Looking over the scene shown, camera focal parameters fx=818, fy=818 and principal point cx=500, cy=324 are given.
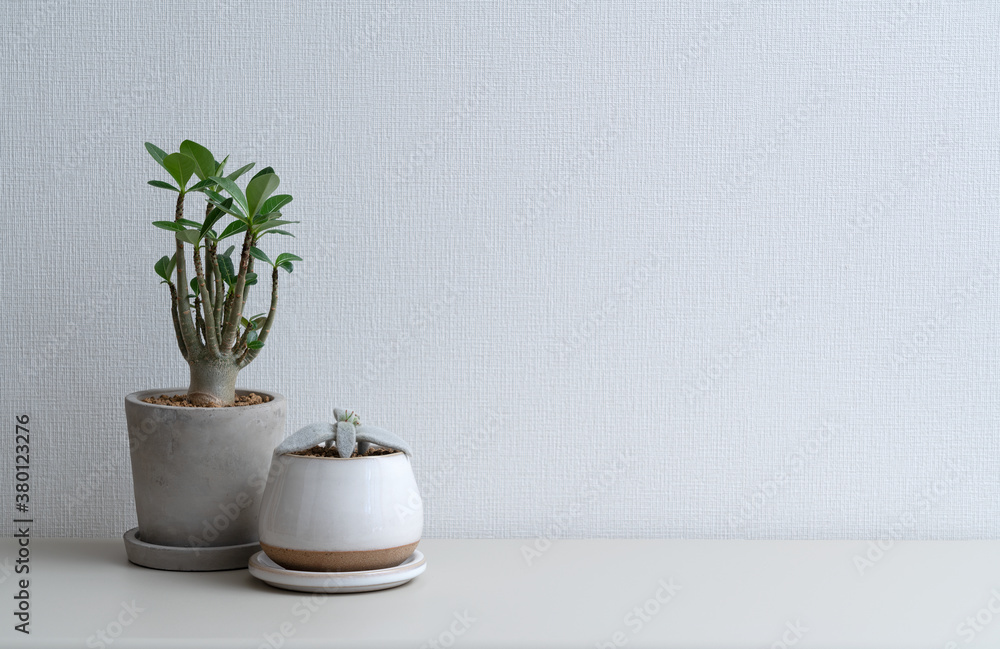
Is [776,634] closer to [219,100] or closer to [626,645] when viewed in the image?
[626,645]

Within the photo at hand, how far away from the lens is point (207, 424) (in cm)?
79

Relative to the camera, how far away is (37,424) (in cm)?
95

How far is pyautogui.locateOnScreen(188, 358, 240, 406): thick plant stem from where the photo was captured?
82 centimetres

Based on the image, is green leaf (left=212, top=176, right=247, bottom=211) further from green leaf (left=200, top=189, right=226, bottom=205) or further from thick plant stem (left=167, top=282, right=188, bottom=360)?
thick plant stem (left=167, top=282, right=188, bottom=360)

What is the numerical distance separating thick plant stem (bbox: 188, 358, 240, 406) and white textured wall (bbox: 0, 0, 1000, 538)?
0.13m

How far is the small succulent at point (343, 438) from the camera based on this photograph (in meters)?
0.78

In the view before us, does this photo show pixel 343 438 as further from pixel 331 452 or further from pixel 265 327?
pixel 265 327

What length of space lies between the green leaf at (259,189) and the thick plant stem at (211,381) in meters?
0.16

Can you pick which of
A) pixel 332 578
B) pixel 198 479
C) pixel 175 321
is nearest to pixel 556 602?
pixel 332 578

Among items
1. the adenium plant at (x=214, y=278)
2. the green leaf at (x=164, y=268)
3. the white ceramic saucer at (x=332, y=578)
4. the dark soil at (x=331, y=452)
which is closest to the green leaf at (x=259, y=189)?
the adenium plant at (x=214, y=278)

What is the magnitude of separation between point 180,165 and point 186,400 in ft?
0.78

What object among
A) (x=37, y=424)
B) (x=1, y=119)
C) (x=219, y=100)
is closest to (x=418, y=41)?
(x=219, y=100)

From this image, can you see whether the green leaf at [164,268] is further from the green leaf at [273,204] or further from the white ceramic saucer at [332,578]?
the white ceramic saucer at [332,578]

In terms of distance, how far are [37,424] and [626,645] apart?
28.1 inches
